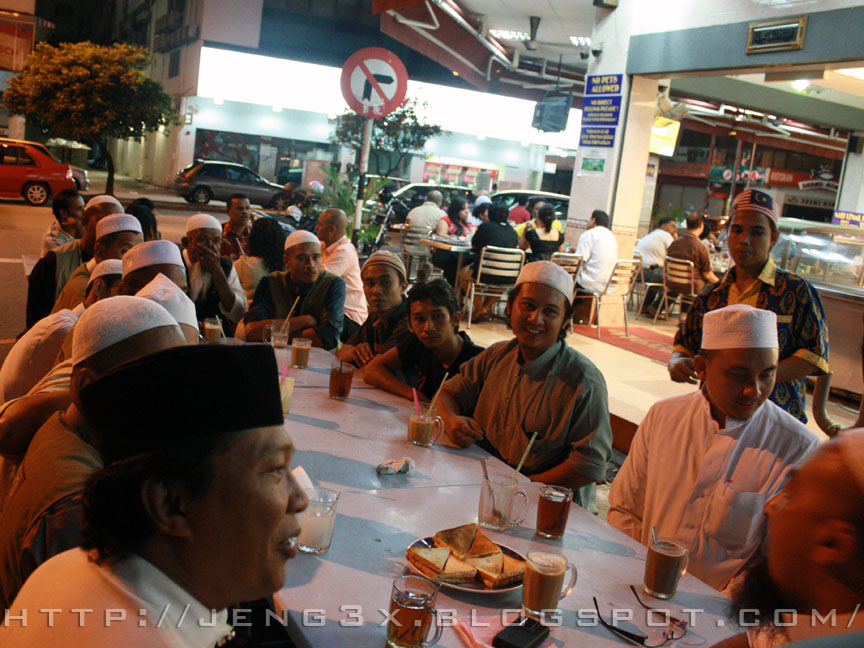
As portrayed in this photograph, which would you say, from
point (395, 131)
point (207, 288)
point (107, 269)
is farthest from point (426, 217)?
point (395, 131)

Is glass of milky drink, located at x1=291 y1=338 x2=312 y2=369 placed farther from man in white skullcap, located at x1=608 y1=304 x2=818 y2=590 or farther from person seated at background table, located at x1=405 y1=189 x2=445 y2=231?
person seated at background table, located at x1=405 y1=189 x2=445 y2=231

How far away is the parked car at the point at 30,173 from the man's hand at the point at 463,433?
1898 centimetres

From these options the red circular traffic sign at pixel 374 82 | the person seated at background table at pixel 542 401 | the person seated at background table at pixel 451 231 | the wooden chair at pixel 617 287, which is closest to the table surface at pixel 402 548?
the person seated at background table at pixel 542 401

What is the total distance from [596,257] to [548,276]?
6502 millimetres

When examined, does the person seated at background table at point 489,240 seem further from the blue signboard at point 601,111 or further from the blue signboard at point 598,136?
the blue signboard at point 601,111

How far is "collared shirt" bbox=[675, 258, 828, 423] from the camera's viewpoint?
3.63m

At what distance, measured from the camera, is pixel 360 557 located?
2094mm

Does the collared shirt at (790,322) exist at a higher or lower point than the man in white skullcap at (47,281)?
higher

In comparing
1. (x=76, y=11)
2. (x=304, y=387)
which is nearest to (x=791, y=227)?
(x=304, y=387)

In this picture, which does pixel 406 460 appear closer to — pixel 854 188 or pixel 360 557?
pixel 360 557

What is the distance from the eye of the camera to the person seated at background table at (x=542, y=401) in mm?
3074

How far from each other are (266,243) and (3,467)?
4599mm

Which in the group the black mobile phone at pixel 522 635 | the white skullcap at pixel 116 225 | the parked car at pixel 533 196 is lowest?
the black mobile phone at pixel 522 635

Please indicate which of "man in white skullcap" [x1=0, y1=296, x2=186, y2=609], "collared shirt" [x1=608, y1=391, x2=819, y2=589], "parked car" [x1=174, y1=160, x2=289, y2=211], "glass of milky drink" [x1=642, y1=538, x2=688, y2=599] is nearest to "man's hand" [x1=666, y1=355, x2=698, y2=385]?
"collared shirt" [x1=608, y1=391, x2=819, y2=589]
